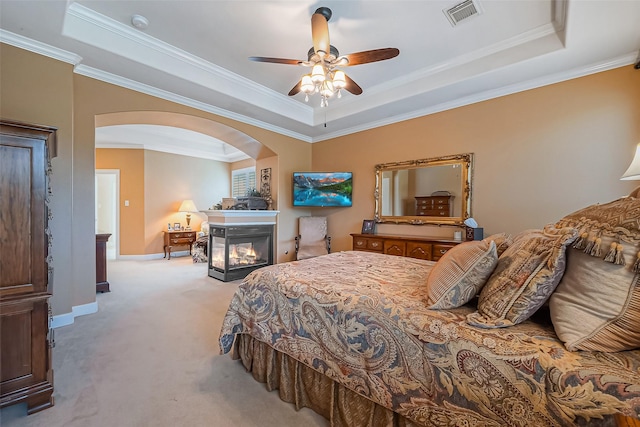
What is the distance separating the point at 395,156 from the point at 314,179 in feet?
4.92

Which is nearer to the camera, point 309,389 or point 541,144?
point 309,389

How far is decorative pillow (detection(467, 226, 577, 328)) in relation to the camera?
1022 millimetres

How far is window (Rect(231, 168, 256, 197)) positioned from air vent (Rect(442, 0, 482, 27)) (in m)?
5.91

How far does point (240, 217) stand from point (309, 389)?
11.1ft

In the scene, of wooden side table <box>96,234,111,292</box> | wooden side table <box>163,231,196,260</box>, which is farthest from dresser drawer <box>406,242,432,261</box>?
wooden side table <box>163,231,196,260</box>

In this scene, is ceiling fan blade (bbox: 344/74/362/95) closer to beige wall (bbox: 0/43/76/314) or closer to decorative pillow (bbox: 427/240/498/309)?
decorative pillow (bbox: 427/240/498/309)

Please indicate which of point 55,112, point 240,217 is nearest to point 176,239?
point 240,217

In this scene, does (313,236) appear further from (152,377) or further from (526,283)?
(526,283)

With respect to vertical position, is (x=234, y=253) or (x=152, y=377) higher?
(x=234, y=253)

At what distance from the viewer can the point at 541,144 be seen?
302 centimetres

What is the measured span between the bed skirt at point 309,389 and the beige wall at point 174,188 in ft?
18.7

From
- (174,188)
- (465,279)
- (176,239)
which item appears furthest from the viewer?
(174,188)

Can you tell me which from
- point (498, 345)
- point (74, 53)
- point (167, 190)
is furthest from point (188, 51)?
point (167, 190)

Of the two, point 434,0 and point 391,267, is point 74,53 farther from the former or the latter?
point 391,267
